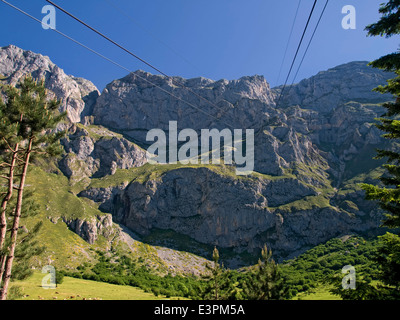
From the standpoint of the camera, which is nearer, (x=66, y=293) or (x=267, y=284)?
(x=267, y=284)

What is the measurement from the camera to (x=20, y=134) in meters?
17.0

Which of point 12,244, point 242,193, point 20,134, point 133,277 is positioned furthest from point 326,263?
point 20,134

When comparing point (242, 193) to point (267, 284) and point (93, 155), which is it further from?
point (93, 155)

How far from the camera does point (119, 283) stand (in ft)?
295

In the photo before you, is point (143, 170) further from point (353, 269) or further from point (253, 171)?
point (353, 269)

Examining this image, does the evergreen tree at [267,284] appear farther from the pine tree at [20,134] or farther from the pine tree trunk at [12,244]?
the pine tree at [20,134]

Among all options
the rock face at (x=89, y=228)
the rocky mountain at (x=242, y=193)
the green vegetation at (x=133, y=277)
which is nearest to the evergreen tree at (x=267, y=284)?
the green vegetation at (x=133, y=277)

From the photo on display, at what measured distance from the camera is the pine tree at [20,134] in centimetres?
1504

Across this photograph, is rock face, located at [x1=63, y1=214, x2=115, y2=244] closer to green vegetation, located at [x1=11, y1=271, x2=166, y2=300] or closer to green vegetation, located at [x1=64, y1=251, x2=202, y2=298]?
green vegetation, located at [x1=64, y1=251, x2=202, y2=298]

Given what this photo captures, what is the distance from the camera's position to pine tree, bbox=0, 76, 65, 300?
15039mm

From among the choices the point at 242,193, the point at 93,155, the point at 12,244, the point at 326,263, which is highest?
the point at 93,155

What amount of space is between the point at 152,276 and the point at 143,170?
9357 cm

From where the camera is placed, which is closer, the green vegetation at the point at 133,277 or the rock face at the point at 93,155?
the green vegetation at the point at 133,277
